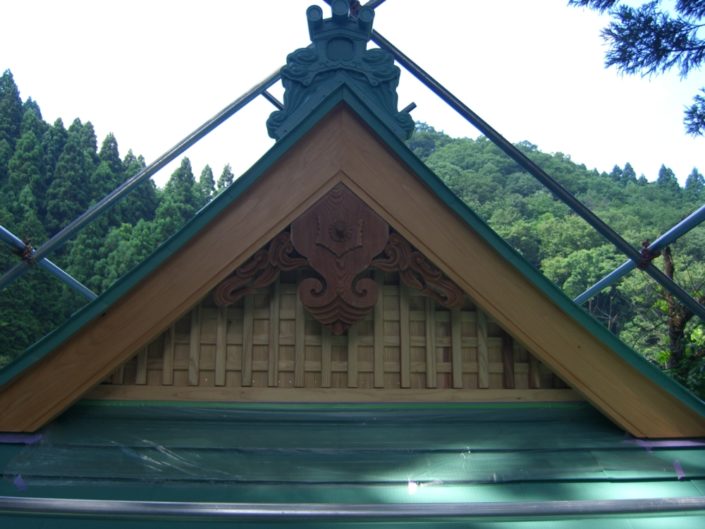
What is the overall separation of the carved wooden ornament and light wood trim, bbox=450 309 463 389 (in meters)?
0.18

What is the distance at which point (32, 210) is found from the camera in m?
30.3

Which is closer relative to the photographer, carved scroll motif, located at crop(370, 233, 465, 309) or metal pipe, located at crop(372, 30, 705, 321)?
carved scroll motif, located at crop(370, 233, 465, 309)

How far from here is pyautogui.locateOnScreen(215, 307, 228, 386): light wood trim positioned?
2820 millimetres

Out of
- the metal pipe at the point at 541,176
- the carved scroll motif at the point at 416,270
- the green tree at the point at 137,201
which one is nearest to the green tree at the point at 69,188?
the green tree at the point at 137,201

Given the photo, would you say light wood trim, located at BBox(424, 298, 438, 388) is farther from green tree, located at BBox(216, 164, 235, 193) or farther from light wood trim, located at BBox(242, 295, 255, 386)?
green tree, located at BBox(216, 164, 235, 193)

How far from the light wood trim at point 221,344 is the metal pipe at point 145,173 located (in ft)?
3.63

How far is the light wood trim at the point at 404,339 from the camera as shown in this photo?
9.41 ft

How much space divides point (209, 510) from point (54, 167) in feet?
126

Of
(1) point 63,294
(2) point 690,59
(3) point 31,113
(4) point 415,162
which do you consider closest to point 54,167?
(3) point 31,113

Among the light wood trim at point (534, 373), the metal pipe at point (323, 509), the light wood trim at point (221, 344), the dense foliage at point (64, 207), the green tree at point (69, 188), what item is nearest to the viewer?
the metal pipe at point (323, 509)

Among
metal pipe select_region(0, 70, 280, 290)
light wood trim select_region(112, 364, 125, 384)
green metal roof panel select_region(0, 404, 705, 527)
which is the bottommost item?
green metal roof panel select_region(0, 404, 705, 527)

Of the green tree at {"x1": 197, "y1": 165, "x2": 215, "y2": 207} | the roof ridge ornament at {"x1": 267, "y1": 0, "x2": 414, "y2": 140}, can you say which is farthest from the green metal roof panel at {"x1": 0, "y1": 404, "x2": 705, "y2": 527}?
the green tree at {"x1": 197, "y1": 165, "x2": 215, "y2": 207}

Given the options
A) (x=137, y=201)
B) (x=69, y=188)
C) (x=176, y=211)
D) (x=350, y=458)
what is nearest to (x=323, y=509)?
(x=350, y=458)

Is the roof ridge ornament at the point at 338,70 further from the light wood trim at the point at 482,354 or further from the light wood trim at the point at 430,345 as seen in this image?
the light wood trim at the point at 482,354
